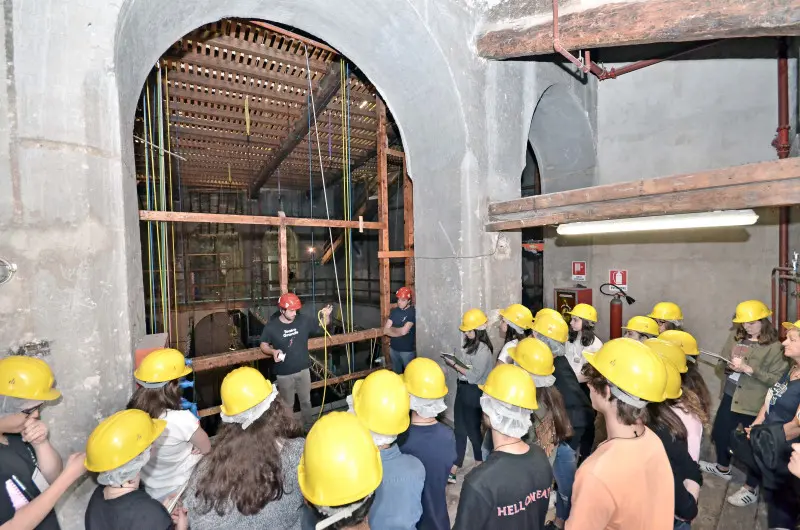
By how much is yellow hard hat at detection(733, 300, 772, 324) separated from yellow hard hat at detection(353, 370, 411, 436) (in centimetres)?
380

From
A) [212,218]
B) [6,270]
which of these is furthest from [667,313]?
[6,270]

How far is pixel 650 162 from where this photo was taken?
221 inches

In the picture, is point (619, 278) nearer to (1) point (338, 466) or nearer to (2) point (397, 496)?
(2) point (397, 496)

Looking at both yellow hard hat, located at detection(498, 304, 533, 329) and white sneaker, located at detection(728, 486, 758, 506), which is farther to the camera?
yellow hard hat, located at detection(498, 304, 533, 329)

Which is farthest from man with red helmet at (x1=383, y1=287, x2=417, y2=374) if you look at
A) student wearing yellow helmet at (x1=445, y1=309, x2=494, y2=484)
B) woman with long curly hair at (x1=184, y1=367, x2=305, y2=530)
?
woman with long curly hair at (x1=184, y1=367, x2=305, y2=530)

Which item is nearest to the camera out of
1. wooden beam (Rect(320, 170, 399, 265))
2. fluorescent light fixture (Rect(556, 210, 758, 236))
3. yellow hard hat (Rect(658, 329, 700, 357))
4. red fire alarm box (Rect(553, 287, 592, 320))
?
fluorescent light fixture (Rect(556, 210, 758, 236))

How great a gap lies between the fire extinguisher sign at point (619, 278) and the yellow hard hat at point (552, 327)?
2.81 m

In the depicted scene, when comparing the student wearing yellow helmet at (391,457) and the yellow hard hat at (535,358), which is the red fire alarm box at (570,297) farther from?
the student wearing yellow helmet at (391,457)

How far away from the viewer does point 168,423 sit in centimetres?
238

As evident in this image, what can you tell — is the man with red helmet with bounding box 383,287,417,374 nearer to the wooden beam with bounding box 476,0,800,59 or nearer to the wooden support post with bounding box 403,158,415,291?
the wooden support post with bounding box 403,158,415,291

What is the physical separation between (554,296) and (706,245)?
2.17m

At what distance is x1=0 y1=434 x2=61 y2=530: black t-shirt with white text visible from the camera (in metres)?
1.80

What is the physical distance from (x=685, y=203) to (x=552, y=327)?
58.9 inches

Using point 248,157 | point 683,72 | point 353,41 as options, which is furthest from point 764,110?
point 248,157
